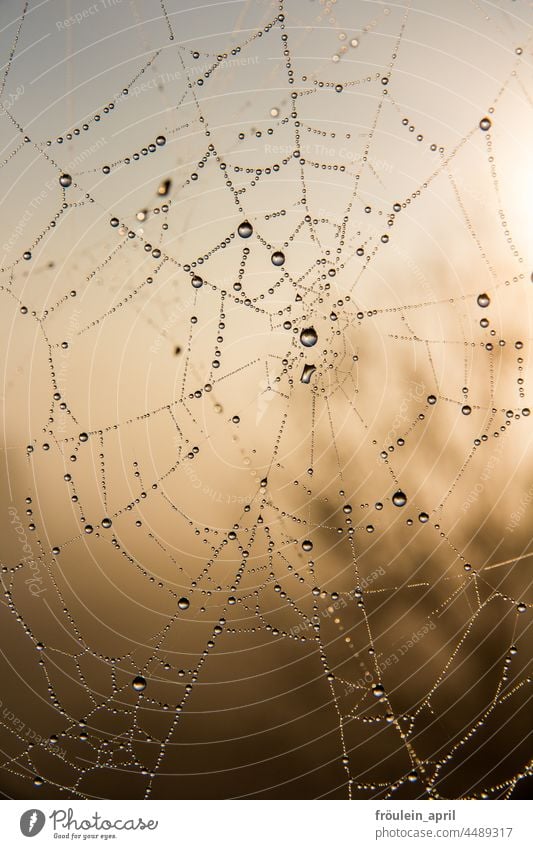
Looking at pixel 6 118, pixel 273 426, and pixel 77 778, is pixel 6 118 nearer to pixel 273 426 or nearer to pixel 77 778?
pixel 273 426

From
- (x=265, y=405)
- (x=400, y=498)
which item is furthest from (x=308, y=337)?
(x=400, y=498)

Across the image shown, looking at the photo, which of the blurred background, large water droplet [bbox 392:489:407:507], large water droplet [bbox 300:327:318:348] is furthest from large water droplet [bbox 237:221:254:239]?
large water droplet [bbox 392:489:407:507]

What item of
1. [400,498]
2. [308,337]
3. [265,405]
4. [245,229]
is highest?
[245,229]

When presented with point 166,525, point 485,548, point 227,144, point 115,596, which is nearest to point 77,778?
point 115,596

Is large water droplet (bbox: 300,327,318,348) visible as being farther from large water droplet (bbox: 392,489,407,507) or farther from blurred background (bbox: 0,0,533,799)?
large water droplet (bbox: 392,489,407,507)

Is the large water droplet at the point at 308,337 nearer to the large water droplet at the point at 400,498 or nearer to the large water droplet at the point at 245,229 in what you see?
the large water droplet at the point at 245,229

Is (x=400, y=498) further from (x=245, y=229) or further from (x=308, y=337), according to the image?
(x=245, y=229)

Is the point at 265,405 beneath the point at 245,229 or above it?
beneath
